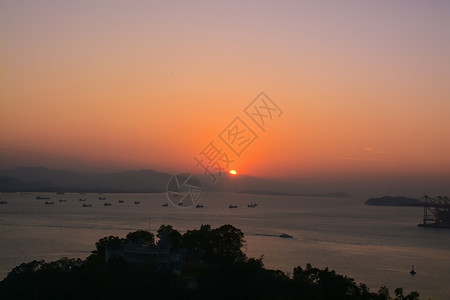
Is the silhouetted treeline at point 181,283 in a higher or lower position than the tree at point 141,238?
lower

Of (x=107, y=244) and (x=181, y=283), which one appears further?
(x=107, y=244)

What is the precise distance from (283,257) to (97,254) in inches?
433

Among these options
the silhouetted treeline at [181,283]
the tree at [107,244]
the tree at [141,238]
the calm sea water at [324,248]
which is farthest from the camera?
the calm sea water at [324,248]

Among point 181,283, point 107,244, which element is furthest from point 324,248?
point 181,283

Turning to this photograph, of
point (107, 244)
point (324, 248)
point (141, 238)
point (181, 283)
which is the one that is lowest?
point (324, 248)

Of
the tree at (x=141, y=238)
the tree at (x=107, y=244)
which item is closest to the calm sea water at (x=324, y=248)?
the tree at (x=107, y=244)

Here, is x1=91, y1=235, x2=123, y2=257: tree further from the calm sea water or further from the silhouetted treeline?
the calm sea water

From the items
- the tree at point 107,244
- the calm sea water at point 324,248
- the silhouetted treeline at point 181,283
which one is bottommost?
the calm sea water at point 324,248

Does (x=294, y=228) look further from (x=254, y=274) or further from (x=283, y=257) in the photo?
(x=254, y=274)

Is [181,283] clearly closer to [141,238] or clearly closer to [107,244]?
[107,244]

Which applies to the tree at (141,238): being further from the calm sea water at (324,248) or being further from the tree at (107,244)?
the calm sea water at (324,248)

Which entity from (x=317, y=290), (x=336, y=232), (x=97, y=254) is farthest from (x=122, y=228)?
(x=317, y=290)

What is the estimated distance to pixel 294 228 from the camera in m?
36.6

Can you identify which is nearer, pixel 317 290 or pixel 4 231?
pixel 317 290
